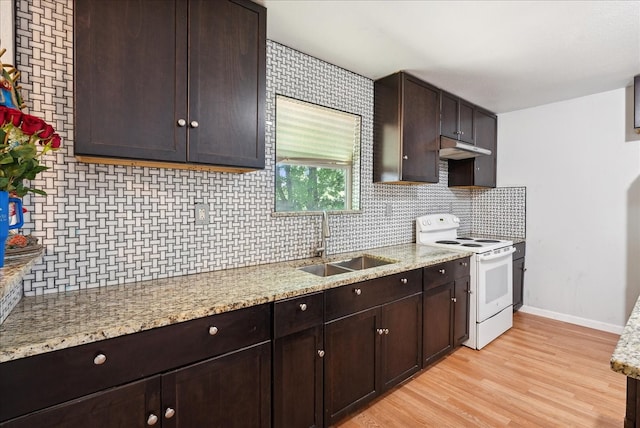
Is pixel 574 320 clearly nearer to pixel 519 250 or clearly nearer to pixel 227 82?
pixel 519 250

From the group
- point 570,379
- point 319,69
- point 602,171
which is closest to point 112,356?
point 319,69

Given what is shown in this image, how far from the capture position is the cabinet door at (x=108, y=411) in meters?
0.93

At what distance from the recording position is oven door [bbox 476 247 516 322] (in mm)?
2721

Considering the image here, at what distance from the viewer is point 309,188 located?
7.89 ft

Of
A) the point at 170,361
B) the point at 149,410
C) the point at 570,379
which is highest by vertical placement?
the point at 170,361

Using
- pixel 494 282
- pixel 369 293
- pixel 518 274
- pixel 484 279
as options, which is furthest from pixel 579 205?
pixel 369 293

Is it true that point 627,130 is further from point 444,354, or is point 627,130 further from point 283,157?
point 283,157

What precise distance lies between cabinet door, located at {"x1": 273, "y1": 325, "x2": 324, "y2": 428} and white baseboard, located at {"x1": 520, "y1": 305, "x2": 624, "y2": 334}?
3.10 m

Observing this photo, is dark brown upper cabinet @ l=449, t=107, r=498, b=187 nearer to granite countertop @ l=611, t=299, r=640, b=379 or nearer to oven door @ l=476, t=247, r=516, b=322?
oven door @ l=476, t=247, r=516, b=322

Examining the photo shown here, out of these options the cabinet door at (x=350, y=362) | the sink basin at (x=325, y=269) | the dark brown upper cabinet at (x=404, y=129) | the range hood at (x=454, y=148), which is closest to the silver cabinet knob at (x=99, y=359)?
the cabinet door at (x=350, y=362)

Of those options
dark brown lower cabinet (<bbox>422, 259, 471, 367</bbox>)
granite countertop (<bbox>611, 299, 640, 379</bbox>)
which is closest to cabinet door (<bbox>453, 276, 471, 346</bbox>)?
dark brown lower cabinet (<bbox>422, 259, 471, 367</bbox>)

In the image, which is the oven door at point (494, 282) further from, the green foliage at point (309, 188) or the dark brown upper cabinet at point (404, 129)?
the green foliage at point (309, 188)

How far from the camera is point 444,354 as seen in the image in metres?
2.51

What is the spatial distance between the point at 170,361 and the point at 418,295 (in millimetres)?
1611
